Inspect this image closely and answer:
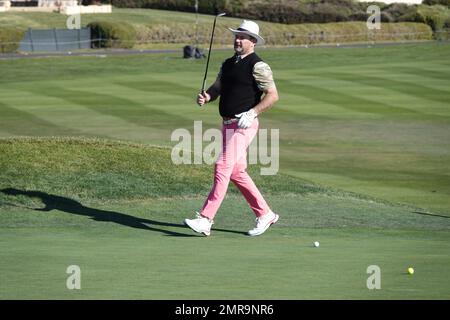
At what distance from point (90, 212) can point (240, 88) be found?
9.89 feet

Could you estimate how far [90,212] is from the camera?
45.1ft

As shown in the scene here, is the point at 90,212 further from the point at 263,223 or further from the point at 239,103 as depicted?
the point at 239,103

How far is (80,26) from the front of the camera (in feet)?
217

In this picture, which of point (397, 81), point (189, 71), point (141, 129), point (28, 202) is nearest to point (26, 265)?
point (28, 202)

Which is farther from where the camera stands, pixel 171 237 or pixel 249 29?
pixel 249 29

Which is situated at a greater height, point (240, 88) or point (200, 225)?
point (240, 88)

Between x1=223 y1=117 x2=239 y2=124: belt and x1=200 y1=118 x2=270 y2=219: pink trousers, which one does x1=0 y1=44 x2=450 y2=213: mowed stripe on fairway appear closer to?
x1=200 y1=118 x2=270 y2=219: pink trousers

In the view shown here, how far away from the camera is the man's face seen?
11742mm

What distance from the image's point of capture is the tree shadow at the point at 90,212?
12656mm

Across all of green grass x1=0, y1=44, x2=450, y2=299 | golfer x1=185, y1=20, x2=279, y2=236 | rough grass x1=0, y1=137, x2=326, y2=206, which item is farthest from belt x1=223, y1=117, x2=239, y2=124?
rough grass x1=0, y1=137, x2=326, y2=206

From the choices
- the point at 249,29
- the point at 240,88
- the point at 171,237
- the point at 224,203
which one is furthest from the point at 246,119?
the point at 224,203

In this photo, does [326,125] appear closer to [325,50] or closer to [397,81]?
[397,81]

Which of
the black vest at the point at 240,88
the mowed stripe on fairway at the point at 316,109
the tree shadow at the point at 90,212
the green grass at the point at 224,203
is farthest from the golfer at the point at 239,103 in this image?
the mowed stripe on fairway at the point at 316,109
